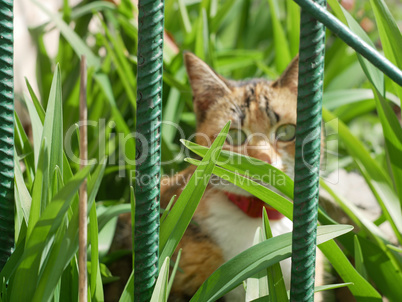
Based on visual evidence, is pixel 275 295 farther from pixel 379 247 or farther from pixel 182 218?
pixel 379 247

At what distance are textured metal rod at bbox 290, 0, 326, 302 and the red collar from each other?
17.4 inches

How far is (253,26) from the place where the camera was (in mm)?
2656

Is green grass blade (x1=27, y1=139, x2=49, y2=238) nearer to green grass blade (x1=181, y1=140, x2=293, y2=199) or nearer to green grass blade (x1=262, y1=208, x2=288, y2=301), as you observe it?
green grass blade (x1=181, y1=140, x2=293, y2=199)

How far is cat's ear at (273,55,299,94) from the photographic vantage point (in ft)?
4.72

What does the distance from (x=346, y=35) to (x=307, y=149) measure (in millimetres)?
201

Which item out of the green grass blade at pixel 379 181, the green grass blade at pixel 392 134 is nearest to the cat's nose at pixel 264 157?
the green grass blade at pixel 379 181

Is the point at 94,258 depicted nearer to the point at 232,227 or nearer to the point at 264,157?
the point at 232,227

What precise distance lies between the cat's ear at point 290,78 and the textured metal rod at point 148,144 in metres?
0.69

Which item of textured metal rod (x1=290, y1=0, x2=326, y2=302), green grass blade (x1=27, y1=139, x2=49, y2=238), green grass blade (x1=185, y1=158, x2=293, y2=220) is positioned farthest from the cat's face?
green grass blade (x1=27, y1=139, x2=49, y2=238)

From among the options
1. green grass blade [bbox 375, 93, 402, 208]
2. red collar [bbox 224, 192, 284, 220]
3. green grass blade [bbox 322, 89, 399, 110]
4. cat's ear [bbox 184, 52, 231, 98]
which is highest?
green grass blade [bbox 322, 89, 399, 110]

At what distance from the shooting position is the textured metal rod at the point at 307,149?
79cm

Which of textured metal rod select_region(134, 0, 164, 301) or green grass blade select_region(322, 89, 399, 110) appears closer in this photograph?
textured metal rod select_region(134, 0, 164, 301)

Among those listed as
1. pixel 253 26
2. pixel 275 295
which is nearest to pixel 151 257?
pixel 275 295

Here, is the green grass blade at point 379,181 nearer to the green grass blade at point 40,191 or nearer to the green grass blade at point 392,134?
the green grass blade at point 392,134
